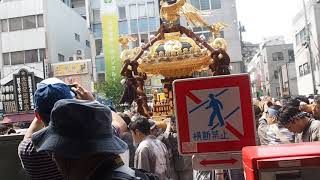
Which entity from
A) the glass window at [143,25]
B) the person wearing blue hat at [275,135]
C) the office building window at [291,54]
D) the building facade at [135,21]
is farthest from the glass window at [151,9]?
the person wearing blue hat at [275,135]

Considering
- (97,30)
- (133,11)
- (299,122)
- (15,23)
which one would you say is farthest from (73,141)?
(97,30)

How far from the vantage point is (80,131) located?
185 centimetres

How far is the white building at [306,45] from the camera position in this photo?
1535 inches

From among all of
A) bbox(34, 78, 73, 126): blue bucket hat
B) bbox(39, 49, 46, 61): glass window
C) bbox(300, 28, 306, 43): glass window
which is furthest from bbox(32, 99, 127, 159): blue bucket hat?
bbox(300, 28, 306, 43): glass window

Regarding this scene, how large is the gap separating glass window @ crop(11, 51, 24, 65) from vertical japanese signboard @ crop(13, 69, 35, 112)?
12525mm

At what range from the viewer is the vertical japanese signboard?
98.2 ft

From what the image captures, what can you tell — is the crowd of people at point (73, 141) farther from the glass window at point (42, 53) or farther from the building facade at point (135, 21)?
the building facade at point (135, 21)

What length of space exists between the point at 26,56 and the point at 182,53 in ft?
103

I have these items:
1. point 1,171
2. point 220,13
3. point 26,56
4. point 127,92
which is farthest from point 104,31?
point 1,171

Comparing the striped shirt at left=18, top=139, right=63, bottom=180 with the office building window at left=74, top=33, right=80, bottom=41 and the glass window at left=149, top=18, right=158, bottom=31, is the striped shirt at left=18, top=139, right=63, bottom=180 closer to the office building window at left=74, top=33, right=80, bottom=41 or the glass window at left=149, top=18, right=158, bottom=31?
the glass window at left=149, top=18, right=158, bottom=31

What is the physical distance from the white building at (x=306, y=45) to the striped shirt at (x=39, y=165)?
3755 centimetres

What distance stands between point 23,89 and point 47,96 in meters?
28.6

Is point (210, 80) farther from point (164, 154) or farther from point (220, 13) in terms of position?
point (220, 13)

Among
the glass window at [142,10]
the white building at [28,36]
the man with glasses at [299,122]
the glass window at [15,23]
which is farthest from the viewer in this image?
the glass window at [142,10]
